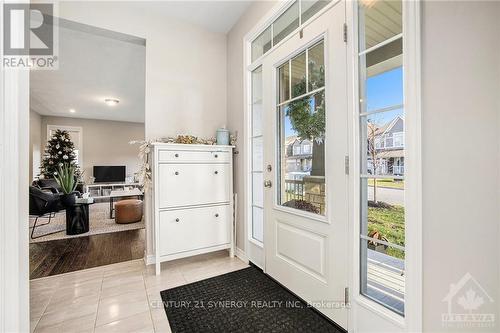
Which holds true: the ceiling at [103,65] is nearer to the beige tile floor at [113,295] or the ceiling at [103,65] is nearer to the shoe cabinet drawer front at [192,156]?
the shoe cabinet drawer front at [192,156]

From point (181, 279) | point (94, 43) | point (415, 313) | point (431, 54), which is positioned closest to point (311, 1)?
point (431, 54)

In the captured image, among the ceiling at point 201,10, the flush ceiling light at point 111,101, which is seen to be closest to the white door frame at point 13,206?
the ceiling at point 201,10

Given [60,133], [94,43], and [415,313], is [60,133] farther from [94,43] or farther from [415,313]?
[415,313]

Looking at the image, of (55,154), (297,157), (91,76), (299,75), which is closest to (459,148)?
(297,157)

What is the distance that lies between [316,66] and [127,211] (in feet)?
12.6

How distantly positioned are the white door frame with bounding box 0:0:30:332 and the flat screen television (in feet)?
22.8

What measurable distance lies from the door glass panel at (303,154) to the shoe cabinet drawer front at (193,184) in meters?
0.77

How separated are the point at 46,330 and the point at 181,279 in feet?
3.10

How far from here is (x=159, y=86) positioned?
2.58m

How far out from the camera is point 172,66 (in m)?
2.65

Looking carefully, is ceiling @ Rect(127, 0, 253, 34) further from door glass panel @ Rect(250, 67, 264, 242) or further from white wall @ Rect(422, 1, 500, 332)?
white wall @ Rect(422, 1, 500, 332)

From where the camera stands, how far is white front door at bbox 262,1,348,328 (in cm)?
149

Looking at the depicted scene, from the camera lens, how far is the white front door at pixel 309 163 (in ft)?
4.90

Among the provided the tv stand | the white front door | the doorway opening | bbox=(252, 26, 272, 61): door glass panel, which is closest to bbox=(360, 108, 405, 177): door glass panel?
the white front door
